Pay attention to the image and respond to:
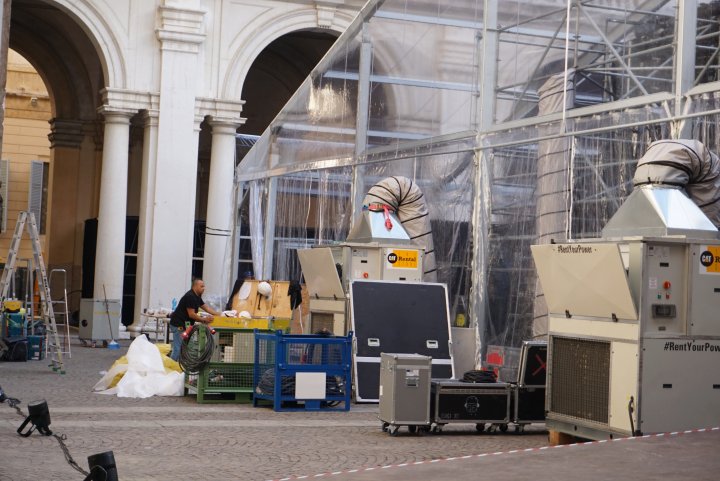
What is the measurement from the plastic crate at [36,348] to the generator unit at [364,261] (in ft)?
21.9

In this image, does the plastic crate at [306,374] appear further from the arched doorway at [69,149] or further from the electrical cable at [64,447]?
the arched doorway at [69,149]

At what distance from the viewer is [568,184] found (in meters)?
15.2

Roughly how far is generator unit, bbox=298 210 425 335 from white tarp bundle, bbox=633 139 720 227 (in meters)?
5.24

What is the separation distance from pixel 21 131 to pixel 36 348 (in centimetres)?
2414

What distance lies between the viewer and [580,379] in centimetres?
1134

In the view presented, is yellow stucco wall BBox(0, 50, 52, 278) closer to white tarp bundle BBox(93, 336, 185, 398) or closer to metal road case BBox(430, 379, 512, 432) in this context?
white tarp bundle BBox(93, 336, 185, 398)

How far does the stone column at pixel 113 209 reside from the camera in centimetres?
2850

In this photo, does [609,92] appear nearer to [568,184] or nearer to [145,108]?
[568,184]

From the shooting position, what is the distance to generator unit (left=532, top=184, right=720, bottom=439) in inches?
412

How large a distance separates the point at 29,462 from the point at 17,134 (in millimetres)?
36634

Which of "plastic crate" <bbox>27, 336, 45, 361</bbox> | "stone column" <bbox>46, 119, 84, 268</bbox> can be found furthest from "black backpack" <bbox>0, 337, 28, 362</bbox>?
"stone column" <bbox>46, 119, 84, 268</bbox>

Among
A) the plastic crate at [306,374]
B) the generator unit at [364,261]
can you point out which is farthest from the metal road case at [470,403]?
the generator unit at [364,261]

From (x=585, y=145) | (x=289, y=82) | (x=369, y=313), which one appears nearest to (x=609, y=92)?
(x=585, y=145)

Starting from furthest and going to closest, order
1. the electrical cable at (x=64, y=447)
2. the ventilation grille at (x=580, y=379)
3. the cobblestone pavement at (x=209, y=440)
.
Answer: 1. the ventilation grille at (x=580, y=379)
2. the cobblestone pavement at (x=209, y=440)
3. the electrical cable at (x=64, y=447)
